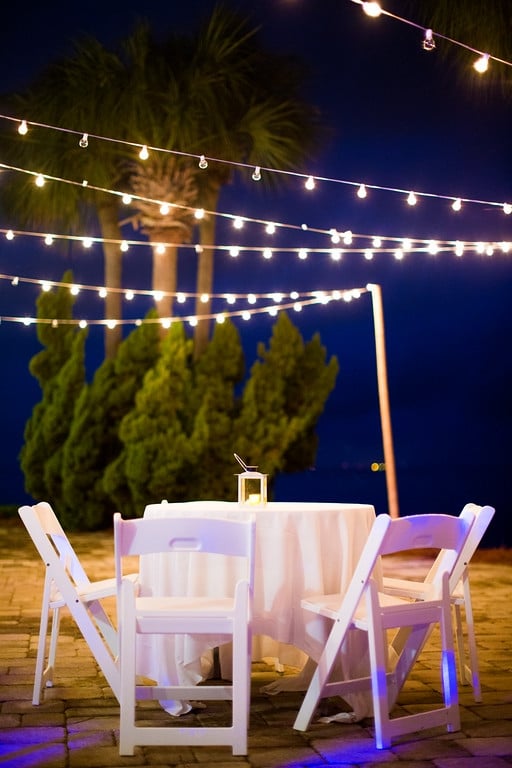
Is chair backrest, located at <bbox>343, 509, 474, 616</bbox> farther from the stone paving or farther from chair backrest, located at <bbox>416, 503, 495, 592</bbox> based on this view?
the stone paving

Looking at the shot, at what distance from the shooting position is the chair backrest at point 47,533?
3.63m

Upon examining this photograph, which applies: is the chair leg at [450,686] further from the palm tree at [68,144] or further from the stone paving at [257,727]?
the palm tree at [68,144]

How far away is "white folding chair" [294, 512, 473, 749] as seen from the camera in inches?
125

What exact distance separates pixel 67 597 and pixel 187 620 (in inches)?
26.5

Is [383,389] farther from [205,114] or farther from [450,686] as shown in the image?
[450,686]

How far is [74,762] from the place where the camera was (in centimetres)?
297

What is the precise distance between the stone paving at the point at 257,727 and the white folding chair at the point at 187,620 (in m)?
0.07

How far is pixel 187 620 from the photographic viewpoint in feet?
10.0

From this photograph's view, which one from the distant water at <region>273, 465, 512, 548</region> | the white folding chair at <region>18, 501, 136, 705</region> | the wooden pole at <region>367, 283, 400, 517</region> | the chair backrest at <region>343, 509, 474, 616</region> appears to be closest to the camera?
the chair backrest at <region>343, 509, 474, 616</region>

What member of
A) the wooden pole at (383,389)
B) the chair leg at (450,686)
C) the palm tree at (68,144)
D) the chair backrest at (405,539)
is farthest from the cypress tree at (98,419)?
the chair leg at (450,686)

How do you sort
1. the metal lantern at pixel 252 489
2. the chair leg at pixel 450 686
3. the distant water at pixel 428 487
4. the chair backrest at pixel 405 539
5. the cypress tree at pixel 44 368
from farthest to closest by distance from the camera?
the distant water at pixel 428 487 → the cypress tree at pixel 44 368 → the metal lantern at pixel 252 489 → the chair leg at pixel 450 686 → the chair backrest at pixel 405 539

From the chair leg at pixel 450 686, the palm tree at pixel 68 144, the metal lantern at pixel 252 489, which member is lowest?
the chair leg at pixel 450 686

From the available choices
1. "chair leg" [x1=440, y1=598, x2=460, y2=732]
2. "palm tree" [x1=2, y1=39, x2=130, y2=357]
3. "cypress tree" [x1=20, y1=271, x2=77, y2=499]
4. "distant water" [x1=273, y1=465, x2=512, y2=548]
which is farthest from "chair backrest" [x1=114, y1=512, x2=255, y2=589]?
"distant water" [x1=273, y1=465, x2=512, y2=548]

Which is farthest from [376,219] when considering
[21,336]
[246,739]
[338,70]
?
[246,739]
